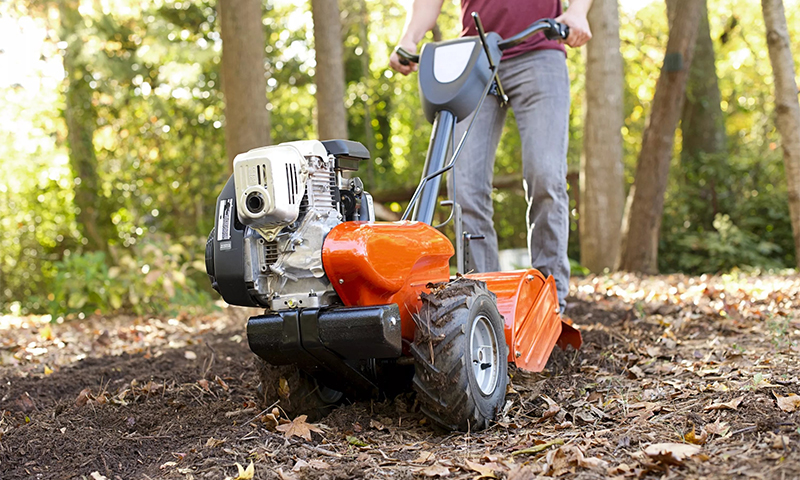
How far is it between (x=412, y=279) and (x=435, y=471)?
2.16ft

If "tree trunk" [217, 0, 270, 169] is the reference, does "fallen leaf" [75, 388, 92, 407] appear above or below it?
below

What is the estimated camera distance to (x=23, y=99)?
1748 cm

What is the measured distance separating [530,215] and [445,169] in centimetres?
91

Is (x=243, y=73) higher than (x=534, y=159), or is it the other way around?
(x=243, y=73)

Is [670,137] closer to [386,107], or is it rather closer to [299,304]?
[299,304]

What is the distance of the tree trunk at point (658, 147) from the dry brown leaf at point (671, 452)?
5889 millimetres

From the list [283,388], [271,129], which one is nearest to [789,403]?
[283,388]

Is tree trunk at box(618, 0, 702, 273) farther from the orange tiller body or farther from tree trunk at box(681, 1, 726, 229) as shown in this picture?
the orange tiller body

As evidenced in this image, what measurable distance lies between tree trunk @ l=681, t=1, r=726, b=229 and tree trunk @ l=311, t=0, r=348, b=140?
5401mm

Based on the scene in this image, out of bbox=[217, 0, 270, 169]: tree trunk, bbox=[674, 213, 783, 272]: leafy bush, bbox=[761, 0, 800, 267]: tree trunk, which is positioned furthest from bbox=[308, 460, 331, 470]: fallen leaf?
bbox=[674, 213, 783, 272]: leafy bush

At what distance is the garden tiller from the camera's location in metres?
2.17

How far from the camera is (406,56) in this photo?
130 inches

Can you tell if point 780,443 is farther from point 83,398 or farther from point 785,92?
point 785,92

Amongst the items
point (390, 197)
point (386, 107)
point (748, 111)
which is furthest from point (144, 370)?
point (748, 111)
